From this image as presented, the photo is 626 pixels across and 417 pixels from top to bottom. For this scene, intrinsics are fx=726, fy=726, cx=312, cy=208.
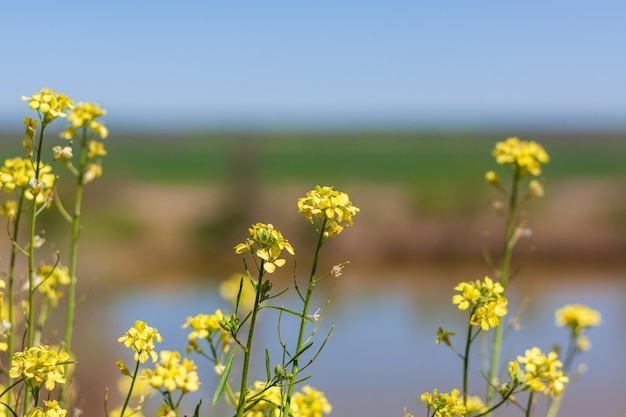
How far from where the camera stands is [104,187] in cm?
2525

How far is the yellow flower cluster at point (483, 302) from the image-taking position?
4.62 feet

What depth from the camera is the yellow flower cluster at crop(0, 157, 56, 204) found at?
1560 mm

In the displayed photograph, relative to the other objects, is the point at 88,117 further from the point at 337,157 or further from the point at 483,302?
the point at 337,157

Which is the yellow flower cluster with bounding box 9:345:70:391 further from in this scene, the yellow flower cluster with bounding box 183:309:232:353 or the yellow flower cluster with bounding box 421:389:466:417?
the yellow flower cluster with bounding box 421:389:466:417

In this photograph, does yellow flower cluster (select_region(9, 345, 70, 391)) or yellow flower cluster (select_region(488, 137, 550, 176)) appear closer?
yellow flower cluster (select_region(9, 345, 70, 391))

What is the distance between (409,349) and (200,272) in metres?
8.33

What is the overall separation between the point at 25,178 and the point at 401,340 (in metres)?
13.1

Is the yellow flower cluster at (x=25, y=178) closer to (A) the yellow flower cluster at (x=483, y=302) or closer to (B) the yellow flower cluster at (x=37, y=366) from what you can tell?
(B) the yellow flower cluster at (x=37, y=366)

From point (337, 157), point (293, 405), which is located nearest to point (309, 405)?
point (293, 405)

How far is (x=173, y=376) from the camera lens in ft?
3.88

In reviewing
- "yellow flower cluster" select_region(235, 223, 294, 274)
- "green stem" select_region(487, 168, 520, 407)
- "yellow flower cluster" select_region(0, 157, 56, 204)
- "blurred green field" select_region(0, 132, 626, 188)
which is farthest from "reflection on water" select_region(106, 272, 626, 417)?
"yellow flower cluster" select_region(235, 223, 294, 274)

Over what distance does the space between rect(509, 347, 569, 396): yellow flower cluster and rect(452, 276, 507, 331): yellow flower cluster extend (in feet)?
0.31

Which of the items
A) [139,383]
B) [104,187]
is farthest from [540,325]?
[104,187]

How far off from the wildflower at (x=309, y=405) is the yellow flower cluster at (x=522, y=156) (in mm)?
914
